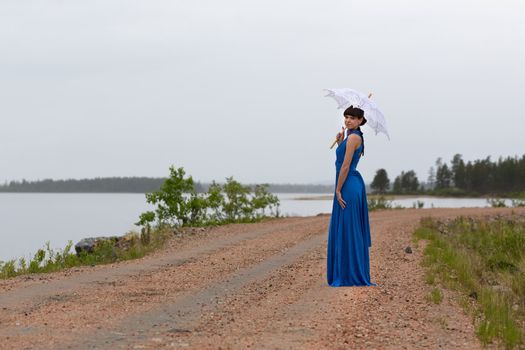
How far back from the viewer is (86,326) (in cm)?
763

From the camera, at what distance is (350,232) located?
10352 millimetres

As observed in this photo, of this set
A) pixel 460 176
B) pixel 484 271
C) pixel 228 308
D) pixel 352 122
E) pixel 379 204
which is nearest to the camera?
pixel 228 308

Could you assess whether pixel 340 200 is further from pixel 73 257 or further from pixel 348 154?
pixel 73 257

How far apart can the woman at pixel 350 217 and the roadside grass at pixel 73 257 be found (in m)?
6.69

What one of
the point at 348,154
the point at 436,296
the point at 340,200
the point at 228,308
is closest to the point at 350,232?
the point at 340,200

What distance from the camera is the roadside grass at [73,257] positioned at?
45.1 ft

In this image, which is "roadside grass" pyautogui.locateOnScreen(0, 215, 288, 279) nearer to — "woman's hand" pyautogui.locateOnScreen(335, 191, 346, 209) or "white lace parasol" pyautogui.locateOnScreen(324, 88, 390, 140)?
"woman's hand" pyautogui.locateOnScreen(335, 191, 346, 209)

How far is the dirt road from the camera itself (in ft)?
23.1

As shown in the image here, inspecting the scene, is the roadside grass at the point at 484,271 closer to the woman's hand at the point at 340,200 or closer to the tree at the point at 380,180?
the woman's hand at the point at 340,200

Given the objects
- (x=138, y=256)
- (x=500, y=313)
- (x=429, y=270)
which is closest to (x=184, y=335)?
(x=500, y=313)

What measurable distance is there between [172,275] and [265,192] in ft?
50.7

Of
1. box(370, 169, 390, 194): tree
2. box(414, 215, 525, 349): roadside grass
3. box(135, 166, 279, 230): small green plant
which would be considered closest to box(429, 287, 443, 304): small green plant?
box(414, 215, 525, 349): roadside grass

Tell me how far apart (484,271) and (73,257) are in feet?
33.3

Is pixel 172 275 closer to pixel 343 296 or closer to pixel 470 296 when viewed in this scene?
pixel 343 296
